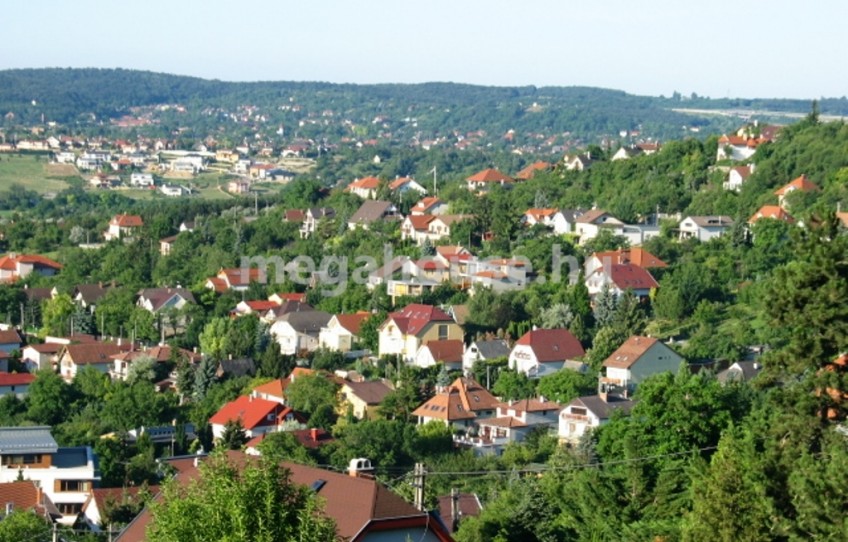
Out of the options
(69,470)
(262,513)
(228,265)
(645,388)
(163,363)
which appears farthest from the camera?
(228,265)

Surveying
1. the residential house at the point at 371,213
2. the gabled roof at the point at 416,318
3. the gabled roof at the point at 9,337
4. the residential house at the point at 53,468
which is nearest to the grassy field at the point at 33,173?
the residential house at the point at 371,213

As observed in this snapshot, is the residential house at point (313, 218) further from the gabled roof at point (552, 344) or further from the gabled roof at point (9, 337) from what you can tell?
the gabled roof at point (552, 344)

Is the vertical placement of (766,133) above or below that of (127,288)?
above

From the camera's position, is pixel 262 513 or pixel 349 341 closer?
pixel 262 513

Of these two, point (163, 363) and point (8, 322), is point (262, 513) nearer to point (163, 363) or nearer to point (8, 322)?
point (163, 363)

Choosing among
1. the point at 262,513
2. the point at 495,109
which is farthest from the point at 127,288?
the point at 495,109

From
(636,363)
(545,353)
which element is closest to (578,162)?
(545,353)
